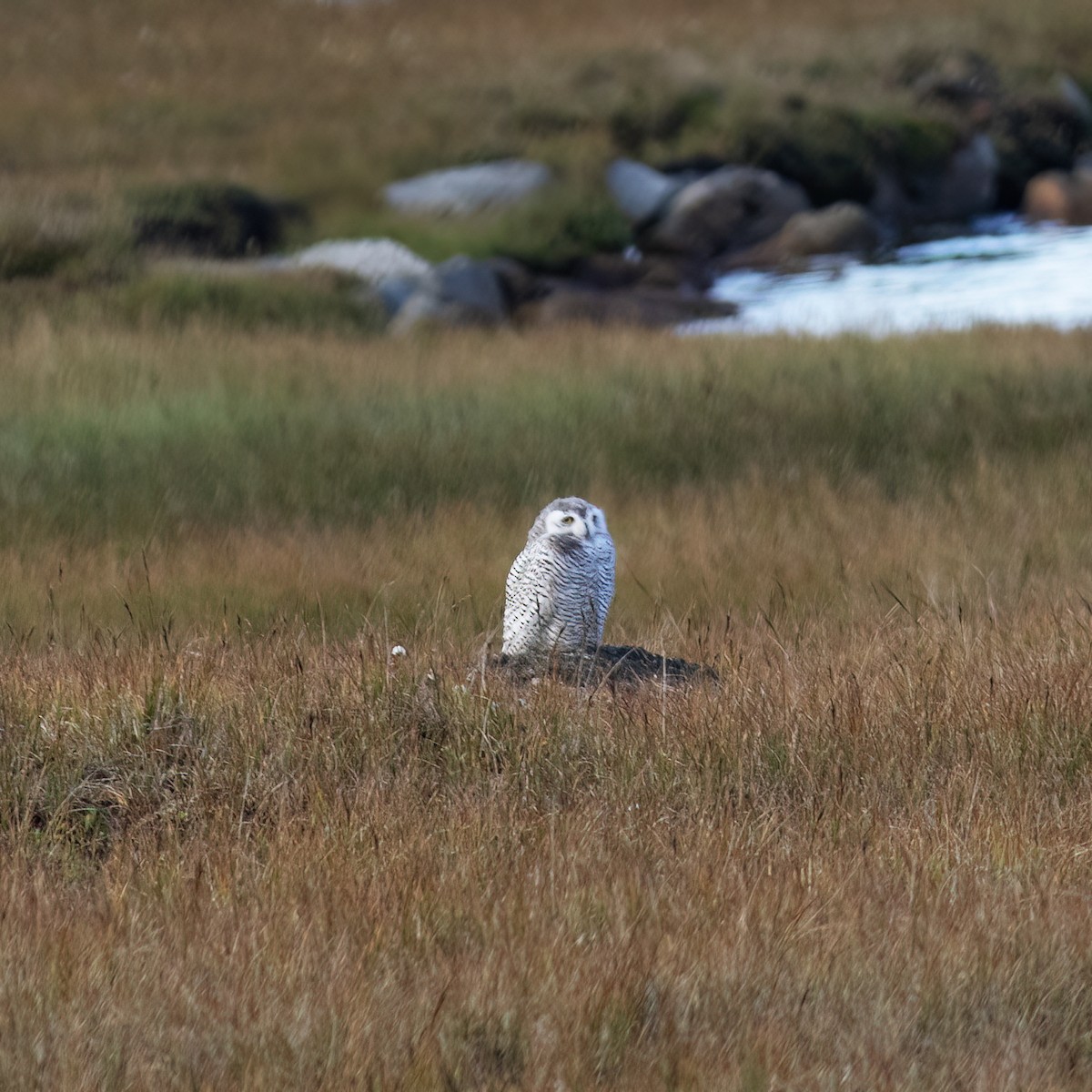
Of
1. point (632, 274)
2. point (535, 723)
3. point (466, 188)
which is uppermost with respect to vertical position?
point (466, 188)

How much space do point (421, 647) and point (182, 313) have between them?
9.57 m

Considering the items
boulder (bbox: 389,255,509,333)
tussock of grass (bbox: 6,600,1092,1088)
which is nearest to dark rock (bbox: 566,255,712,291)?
boulder (bbox: 389,255,509,333)

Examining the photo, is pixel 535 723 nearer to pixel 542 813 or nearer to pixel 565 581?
pixel 542 813

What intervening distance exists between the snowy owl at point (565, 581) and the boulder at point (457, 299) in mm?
9901

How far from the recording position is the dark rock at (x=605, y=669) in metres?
4.79

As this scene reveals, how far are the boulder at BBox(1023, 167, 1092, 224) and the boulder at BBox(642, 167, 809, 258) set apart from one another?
394 cm

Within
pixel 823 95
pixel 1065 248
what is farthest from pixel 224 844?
pixel 823 95

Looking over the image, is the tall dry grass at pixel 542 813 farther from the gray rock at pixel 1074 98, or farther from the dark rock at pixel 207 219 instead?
the gray rock at pixel 1074 98

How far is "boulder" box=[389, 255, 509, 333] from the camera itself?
15.3m

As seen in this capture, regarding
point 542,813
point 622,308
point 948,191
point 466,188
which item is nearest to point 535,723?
point 542,813

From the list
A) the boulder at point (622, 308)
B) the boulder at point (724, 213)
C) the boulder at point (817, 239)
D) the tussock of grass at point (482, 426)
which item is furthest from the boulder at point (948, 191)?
the tussock of grass at point (482, 426)

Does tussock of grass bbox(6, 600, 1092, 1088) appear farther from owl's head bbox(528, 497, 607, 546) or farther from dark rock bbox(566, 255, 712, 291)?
dark rock bbox(566, 255, 712, 291)

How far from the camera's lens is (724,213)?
2016cm

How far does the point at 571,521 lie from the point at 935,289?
1348cm
